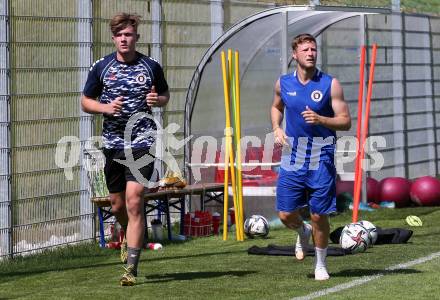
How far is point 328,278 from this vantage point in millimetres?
10500

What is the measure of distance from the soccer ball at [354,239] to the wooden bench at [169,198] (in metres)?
2.50

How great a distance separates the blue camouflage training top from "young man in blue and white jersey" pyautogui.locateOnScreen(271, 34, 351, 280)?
1134 millimetres

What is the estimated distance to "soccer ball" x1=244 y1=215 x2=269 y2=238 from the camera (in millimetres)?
14461

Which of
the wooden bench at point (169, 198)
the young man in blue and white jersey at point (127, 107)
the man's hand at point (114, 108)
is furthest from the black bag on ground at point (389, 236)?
the man's hand at point (114, 108)

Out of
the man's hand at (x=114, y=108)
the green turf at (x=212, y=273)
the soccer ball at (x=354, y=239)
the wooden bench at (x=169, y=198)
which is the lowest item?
the green turf at (x=212, y=273)

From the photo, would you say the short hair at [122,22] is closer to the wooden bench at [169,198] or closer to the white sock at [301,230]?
the white sock at [301,230]

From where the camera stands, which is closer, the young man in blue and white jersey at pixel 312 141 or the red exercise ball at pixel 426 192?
the young man in blue and white jersey at pixel 312 141

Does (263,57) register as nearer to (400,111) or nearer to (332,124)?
(400,111)

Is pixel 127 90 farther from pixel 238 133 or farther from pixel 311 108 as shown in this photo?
pixel 238 133

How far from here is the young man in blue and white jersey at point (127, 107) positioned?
10305 mm

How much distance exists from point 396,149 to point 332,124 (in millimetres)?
11658

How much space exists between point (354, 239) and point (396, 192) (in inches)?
269

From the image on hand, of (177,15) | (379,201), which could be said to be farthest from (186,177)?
(379,201)

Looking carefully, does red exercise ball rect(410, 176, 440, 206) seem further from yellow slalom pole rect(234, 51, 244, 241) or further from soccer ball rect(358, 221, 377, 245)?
soccer ball rect(358, 221, 377, 245)
